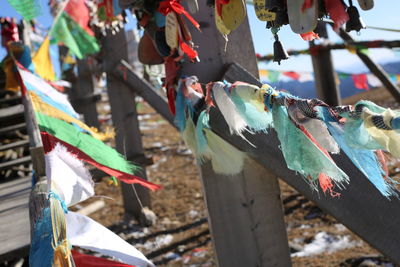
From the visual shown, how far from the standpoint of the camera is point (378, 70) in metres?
5.29

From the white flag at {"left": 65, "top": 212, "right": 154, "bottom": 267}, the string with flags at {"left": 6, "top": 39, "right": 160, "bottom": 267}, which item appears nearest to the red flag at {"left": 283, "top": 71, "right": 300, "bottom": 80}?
the string with flags at {"left": 6, "top": 39, "right": 160, "bottom": 267}

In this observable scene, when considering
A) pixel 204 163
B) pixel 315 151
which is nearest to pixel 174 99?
pixel 204 163

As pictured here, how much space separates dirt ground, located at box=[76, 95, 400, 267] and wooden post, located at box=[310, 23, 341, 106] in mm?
1380

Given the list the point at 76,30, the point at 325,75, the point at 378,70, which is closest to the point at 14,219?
the point at 76,30

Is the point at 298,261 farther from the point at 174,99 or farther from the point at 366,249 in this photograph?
the point at 174,99

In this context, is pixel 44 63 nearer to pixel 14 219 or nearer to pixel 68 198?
pixel 14 219

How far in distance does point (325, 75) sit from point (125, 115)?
260cm

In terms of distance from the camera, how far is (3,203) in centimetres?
291

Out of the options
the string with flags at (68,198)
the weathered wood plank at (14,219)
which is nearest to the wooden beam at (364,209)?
the string with flags at (68,198)

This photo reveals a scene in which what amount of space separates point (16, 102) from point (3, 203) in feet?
10.4

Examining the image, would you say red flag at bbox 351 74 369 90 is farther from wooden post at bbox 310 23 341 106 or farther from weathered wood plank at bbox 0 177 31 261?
weathered wood plank at bbox 0 177 31 261

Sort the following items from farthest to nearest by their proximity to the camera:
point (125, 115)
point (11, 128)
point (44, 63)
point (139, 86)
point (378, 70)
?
point (125, 115) → point (378, 70) → point (139, 86) → point (11, 128) → point (44, 63)

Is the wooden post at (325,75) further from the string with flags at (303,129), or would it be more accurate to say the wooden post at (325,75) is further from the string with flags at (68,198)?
the string with flags at (303,129)

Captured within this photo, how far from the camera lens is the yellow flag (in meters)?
4.58
